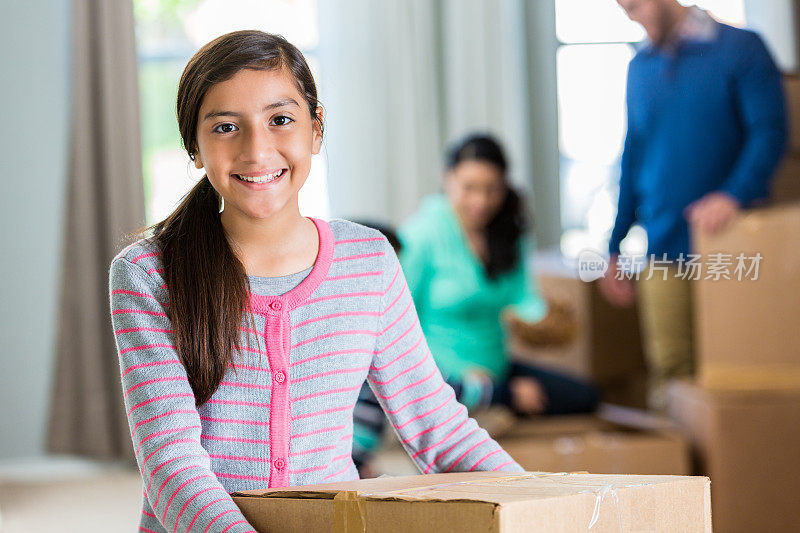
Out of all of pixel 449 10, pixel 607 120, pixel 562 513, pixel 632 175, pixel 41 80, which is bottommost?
pixel 562 513

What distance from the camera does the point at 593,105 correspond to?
2131 millimetres

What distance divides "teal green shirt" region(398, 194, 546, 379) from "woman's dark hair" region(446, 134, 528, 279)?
52 mm

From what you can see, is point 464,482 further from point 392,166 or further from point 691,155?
point 392,166

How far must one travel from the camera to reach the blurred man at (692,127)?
1.59 meters

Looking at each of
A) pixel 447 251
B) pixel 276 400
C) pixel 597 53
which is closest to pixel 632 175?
pixel 597 53

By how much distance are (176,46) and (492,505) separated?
2.68 meters

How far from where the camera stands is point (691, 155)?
178 cm

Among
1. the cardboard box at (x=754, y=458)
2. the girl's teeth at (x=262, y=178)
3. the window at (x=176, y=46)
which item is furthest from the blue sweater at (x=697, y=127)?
the window at (x=176, y=46)

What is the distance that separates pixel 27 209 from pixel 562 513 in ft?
8.53

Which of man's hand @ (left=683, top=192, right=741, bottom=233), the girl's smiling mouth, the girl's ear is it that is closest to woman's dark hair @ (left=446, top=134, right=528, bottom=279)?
man's hand @ (left=683, top=192, right=741, bottom=233)

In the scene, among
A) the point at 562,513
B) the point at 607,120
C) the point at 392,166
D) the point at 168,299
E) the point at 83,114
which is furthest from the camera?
the point at 392,166

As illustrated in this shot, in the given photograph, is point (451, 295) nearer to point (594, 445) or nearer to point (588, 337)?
point (594, 445)

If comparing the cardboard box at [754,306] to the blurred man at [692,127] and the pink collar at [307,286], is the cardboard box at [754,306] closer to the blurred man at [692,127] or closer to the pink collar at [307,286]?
the blurred man at [692,127]

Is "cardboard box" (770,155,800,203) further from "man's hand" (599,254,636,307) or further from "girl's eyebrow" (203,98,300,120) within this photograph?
"girl's eyebrow" (203,98,300,120)
